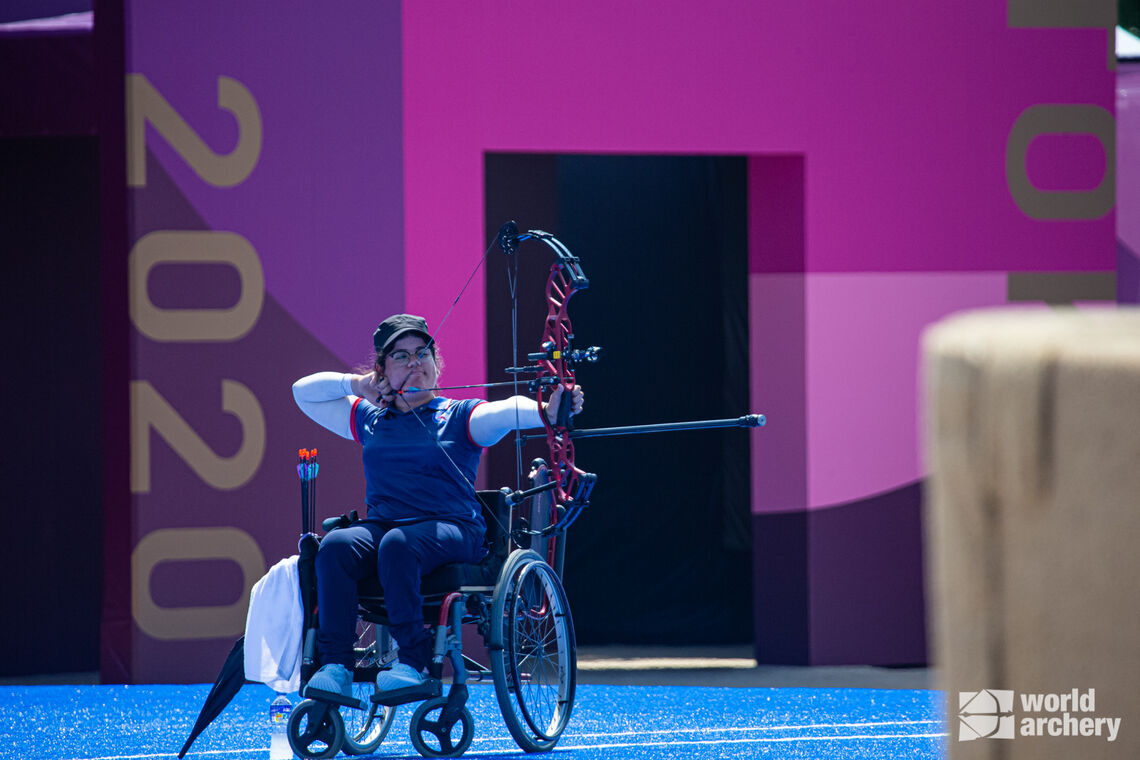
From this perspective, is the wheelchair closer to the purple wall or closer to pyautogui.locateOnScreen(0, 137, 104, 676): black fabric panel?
the purple wall

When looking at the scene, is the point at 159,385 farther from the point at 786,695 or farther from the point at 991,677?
the point at 991,677

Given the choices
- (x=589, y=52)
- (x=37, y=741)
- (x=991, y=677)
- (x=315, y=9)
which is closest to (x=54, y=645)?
(x=37, y=741)

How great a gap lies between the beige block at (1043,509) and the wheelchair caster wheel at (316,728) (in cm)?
235

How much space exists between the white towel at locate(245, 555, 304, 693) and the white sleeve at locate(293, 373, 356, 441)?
0.51 m

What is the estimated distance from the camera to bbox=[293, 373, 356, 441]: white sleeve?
135 inches

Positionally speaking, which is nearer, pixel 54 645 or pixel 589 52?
pixel 589 52

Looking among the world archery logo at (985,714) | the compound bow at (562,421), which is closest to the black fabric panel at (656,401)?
the compound bow at (562,421)

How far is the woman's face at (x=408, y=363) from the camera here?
326 cm

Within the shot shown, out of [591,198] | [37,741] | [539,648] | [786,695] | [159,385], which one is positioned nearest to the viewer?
[539,648]

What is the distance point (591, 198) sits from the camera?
5039 mm

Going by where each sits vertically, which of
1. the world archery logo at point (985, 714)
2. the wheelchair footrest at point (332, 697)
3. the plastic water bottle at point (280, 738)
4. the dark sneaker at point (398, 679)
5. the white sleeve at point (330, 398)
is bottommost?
the plastic water bottle at point (280, 738)

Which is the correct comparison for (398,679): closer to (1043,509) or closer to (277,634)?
(277,634)

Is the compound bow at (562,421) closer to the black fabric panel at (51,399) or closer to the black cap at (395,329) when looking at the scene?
the black cap at (395,329)

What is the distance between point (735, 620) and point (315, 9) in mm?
2648
